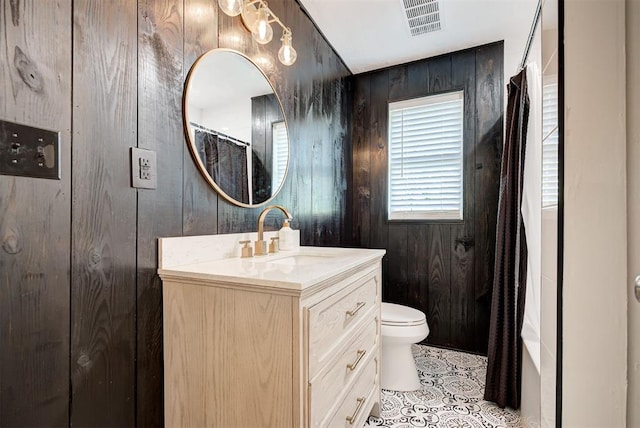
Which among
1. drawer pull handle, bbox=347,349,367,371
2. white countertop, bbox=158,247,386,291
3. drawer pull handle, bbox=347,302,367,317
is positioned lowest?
drawer pull handle, bbox=347,349,367,371

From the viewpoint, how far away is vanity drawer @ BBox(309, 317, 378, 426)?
92cm

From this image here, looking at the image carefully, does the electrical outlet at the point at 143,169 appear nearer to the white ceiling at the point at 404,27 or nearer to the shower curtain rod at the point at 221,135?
the shower curtain rod at the point at 221,135

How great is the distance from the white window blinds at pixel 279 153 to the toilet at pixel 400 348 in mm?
1080

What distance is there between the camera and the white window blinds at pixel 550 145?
864mm

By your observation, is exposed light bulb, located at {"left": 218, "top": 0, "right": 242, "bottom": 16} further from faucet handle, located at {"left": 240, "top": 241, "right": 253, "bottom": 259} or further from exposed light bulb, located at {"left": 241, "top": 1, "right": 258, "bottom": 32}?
faucet handle, located at {"left": 240, "top": 241, "right": 253, "bottom": 259}

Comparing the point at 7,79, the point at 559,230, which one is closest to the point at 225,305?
the point at 7,79

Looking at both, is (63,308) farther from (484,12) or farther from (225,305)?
(484,12)

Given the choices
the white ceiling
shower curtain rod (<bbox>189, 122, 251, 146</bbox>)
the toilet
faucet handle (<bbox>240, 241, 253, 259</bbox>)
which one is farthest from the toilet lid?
the white ceiling

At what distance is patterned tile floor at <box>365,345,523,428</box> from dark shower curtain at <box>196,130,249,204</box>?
1378 mm

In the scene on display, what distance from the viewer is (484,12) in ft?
6.40

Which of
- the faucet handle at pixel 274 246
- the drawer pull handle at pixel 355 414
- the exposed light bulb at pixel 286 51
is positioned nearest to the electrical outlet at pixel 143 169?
the faucet handle at pixel 274 246

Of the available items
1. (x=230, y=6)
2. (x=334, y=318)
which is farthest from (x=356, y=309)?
(x=230, y=6)

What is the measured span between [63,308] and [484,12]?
102 inches

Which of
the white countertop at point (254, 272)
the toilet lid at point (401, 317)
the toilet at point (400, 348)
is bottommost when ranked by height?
the toilet at point (400, 348)
